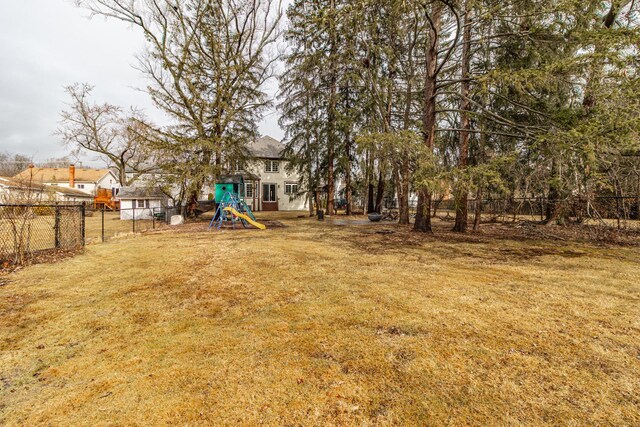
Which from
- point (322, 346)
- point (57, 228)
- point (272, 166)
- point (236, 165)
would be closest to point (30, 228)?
point (57, 228)

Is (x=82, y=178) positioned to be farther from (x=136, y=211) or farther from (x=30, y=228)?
(x=30, y=228)

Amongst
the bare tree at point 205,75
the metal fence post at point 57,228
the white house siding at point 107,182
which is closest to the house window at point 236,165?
the bare tree at point 205,75

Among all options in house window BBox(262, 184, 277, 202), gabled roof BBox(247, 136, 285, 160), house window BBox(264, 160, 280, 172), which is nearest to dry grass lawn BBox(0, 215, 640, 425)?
house window BBox(262, 184, 277, 202)

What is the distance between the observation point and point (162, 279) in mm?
5566

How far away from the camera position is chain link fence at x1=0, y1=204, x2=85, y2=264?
21.2 feet

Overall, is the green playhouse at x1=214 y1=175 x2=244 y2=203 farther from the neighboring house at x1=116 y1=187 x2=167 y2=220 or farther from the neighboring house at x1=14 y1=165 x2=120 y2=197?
the neighboring house at x1=14 y1=165 x2=120 y2=197

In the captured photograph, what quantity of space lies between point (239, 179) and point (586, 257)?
15.9 meters

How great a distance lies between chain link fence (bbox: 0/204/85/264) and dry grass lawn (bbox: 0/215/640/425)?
1.27 m

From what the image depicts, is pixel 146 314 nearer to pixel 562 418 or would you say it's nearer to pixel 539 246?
pixel 562 418

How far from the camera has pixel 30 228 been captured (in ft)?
21.7

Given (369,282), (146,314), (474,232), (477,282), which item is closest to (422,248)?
(477,282)

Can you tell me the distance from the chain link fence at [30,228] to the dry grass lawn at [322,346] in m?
1.27

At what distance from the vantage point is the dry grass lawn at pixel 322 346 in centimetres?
213

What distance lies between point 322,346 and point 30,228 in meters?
7.86
